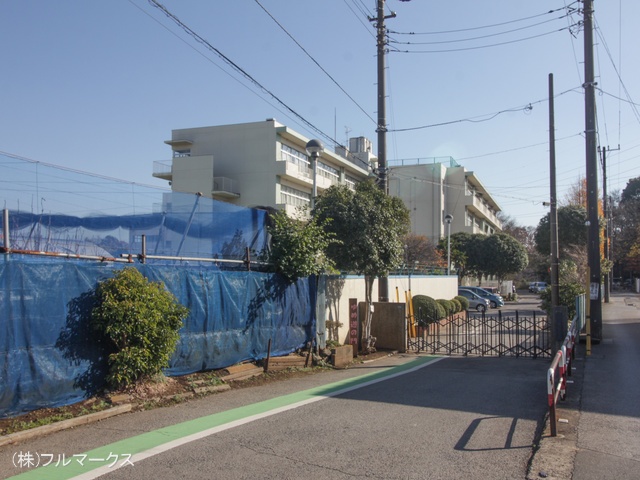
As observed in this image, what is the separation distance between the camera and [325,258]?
14.0 metres

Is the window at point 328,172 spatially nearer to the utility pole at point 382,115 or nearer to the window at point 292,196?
the window at point 292,196

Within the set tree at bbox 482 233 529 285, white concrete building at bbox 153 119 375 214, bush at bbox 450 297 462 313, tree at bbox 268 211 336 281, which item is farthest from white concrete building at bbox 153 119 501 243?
tree at bbox 268 211 336 281

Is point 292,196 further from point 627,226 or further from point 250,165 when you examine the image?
point 627,226

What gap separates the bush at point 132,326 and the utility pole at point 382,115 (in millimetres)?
9319

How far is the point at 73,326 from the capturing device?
8.19 m

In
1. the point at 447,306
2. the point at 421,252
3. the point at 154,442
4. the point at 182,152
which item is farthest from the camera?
the point at 182,152

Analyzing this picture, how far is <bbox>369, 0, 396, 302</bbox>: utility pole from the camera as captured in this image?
1727cm

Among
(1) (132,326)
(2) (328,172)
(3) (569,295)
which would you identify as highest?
(2) (328,172)

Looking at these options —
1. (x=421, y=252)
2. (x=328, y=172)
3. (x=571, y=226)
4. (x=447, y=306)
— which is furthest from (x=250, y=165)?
(x=571, y=226)

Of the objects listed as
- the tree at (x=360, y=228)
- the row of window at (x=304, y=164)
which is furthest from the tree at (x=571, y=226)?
the tree at (x=360, y=228)

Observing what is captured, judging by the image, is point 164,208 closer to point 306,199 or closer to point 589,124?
point 589,124

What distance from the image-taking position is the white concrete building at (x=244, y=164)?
43938mm

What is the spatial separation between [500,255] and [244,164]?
1079 inches

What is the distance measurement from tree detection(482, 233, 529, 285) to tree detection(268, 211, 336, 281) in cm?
4582
